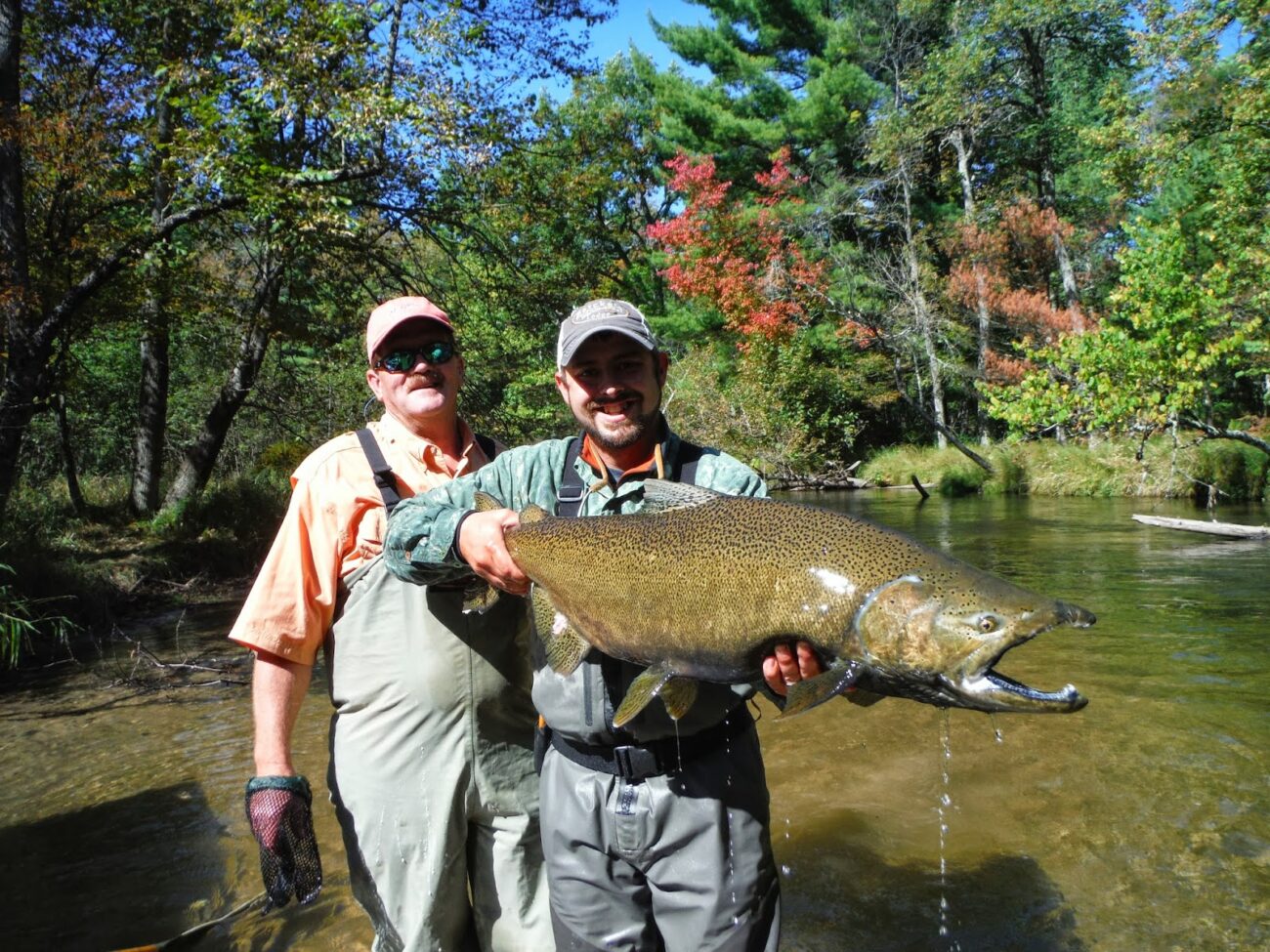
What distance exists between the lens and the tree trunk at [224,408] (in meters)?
13.4

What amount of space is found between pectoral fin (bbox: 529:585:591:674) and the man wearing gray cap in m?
0.05

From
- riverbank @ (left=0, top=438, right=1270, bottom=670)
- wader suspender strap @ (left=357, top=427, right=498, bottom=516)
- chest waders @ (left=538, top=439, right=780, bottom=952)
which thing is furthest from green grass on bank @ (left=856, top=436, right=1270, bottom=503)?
wader suspender strap @ (left=357, top=427, right=498, bottom=516)

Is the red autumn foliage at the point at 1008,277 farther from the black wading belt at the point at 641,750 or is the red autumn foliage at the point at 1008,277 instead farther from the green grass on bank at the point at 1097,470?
the black wading belt at the point at 641,750

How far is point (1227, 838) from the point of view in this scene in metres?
4.44

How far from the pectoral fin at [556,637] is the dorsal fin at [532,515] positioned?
0.20 metres

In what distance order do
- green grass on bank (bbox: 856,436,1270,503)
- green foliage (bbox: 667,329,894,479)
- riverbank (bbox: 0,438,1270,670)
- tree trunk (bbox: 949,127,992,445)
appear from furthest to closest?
tree trunk (bbox: 949,127,992,445) → green foliage (bbox: 667,329,894,479) → green grass on bank (bbox: 856,436,1270,503) → riverbank (bbox: 0,438,1270,670)

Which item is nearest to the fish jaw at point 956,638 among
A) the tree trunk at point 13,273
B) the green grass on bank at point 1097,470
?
the tree trunk at point 13,273

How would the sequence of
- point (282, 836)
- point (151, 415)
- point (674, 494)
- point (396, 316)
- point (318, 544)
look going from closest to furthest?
point (674, 494) → point (282, 836) → point (318, 544) → point (396, 316) → point (151, 415)

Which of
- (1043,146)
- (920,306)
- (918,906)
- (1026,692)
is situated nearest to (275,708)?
(1026,692)

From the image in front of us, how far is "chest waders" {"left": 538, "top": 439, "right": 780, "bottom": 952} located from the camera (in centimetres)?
226

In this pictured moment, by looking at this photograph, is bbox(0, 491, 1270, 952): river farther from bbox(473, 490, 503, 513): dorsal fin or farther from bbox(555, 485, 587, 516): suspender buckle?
bbox(473, 490, 503, 513): dorsal fin

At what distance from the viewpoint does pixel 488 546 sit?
2377 millimetres

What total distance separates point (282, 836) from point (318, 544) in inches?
35.1

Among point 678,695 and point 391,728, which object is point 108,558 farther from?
point 678,695
